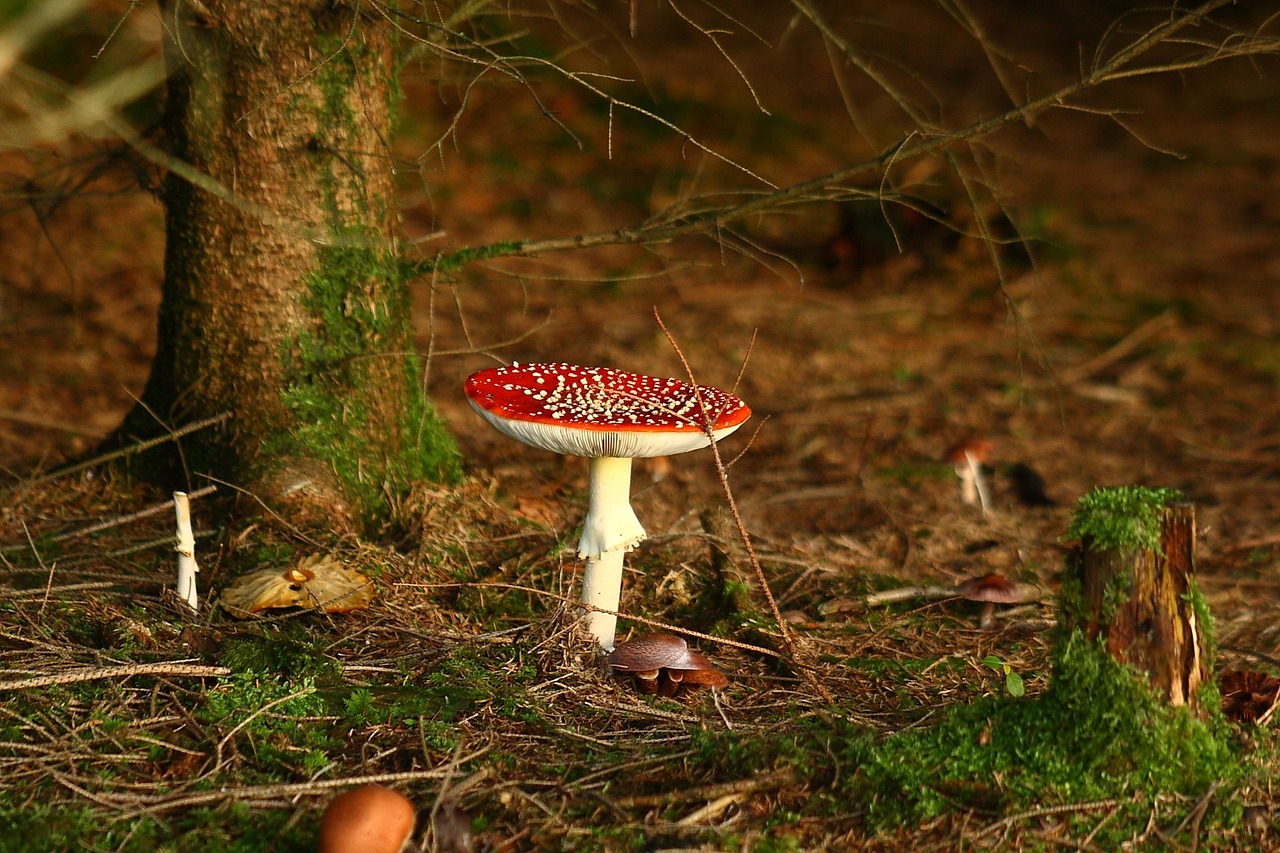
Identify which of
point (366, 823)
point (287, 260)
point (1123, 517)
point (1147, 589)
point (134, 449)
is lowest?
point (366, 823)

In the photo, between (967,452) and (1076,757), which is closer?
(1076,757)

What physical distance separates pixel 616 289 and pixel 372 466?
4639 mm

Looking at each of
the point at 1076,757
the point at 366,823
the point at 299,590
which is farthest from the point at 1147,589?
the point at 299,590

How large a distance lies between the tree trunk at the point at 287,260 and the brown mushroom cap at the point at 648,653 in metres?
1.28

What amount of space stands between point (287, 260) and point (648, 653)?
1.86 m

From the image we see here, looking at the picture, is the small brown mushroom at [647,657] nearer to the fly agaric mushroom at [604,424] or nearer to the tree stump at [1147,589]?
the fly agaric mushroom at [604,424]

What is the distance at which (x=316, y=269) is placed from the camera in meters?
3.79

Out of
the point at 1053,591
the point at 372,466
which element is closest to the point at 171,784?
the point at 372,466

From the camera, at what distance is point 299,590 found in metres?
3.29

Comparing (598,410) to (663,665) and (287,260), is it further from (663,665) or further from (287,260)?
(287,260)

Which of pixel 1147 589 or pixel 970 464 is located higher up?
pixel 1147 589

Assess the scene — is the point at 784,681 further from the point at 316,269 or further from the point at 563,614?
the point at 316,269

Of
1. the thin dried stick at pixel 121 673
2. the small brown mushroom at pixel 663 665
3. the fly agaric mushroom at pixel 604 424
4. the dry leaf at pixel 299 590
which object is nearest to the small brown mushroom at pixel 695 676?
the small brown mushroom at pixel 663 665

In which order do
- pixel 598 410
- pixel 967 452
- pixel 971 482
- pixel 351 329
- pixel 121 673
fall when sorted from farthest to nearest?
pixel 971 482, pixel 967 452, pixel 351 329, pixel 598 410, pixel 121 673
